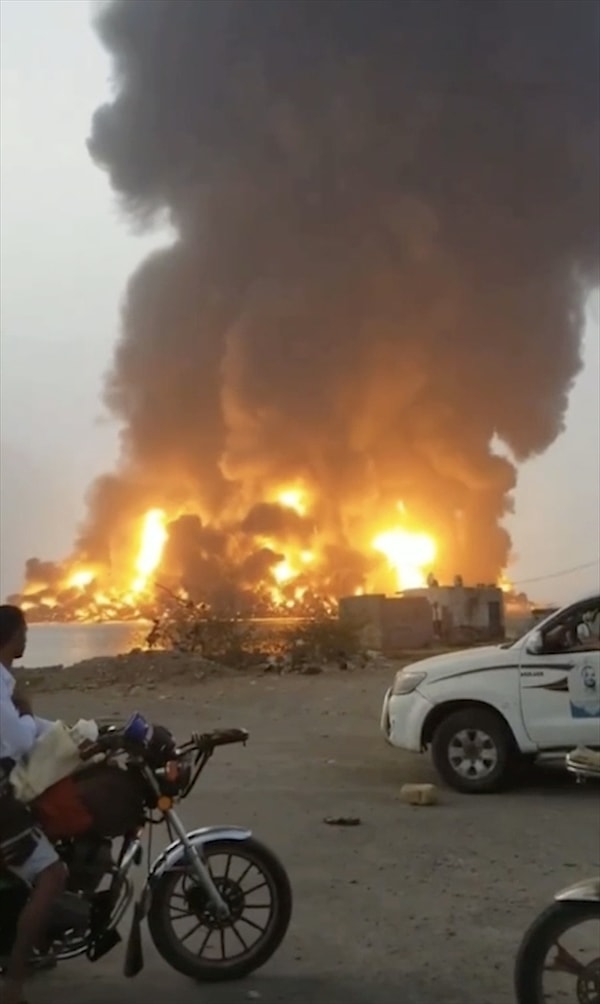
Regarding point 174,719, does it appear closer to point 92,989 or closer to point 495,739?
point 495,739

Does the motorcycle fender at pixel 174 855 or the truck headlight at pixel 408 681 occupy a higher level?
the truck headlight at pixel 408 681

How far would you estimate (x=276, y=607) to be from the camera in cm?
5800

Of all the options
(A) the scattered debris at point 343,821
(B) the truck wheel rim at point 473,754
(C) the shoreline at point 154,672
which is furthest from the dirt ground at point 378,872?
(C) the shoreline at point 154,672

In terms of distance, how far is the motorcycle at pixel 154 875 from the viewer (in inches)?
174

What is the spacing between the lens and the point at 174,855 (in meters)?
4.78

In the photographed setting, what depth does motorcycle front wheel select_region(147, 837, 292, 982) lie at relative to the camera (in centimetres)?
482

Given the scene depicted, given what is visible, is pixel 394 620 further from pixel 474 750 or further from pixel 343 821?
pixel 343 821

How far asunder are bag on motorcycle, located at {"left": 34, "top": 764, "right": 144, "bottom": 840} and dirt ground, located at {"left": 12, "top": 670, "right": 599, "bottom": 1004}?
786mm

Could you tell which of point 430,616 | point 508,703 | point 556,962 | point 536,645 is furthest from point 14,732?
point 430,616

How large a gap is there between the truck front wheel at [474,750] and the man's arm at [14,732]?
5.85 meters

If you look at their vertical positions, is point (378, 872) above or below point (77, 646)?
below

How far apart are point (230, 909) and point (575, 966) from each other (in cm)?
148

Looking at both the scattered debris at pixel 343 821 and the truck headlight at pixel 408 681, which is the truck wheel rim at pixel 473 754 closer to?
the truck headlight at pixel 408 681

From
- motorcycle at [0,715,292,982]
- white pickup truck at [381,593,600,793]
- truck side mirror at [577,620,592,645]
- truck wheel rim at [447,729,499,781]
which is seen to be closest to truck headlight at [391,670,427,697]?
white pickup truck at [381,593,600,793]
